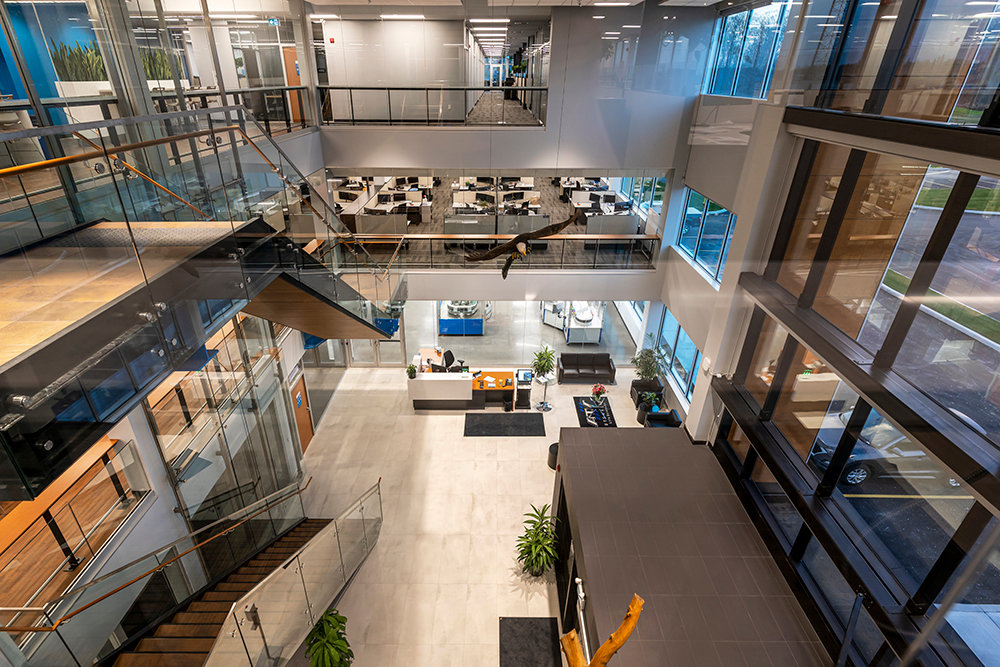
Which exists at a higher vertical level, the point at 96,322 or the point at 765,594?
the point at 96,322

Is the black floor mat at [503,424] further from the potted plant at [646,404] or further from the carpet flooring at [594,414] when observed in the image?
the potted plant at [646,404]

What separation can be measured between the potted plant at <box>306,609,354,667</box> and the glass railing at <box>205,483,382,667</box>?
0.54 feet

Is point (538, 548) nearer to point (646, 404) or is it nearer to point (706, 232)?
point (646, 404)

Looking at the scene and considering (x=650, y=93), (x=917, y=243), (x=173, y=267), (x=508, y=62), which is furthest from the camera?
(x=508, y=62)

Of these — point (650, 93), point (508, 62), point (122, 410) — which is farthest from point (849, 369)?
point (508, 62)

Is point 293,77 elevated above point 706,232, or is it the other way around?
point 293,77

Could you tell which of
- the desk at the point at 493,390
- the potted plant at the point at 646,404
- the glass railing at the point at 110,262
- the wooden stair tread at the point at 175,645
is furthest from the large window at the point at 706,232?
the wooden stair tread at the point at 175,645

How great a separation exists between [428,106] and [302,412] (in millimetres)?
7946

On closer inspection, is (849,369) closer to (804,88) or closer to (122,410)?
(804,88)

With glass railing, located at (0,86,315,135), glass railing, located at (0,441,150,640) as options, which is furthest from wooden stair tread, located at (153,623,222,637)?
glass railing, located at (0,86,315,135)

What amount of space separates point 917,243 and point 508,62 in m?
10.4

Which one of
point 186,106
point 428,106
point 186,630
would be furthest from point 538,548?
point 428,106

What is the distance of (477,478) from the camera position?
1001 centimetres

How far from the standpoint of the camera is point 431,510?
918 centimetres
